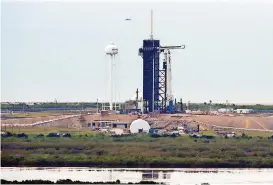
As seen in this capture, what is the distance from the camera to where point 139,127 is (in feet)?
267

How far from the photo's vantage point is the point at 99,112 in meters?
89.8

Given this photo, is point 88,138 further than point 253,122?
No

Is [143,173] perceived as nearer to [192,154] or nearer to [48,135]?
[192,154]

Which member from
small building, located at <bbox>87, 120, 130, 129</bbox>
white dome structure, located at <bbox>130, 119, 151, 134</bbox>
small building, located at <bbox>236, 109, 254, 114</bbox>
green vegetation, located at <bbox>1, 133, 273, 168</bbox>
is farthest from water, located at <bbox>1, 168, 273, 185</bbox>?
small building, located at <bbox>236, 109, 254, 114</bbox>

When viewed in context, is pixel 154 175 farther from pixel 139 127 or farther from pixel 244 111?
pixel 244 111

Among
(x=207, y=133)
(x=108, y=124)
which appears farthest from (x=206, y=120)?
(x=108, y=124)

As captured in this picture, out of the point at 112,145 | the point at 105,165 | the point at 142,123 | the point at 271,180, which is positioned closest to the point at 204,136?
the point at 142,123

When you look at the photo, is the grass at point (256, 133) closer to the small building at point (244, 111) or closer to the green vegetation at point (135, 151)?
the green vegetation at point (135, 151)

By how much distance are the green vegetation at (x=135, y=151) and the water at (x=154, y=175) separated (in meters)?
1.72

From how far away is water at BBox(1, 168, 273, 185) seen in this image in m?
55.6

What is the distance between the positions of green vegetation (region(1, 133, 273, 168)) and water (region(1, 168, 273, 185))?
1.72m

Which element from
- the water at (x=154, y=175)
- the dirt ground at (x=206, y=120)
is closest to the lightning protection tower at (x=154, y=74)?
the dirt ground at (x=206, y=120)

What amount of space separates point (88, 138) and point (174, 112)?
13.6 m

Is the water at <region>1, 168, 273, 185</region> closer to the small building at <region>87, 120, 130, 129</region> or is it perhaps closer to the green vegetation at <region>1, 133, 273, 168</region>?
the green vegetation at <region>1, 133, 273, 168</region>
